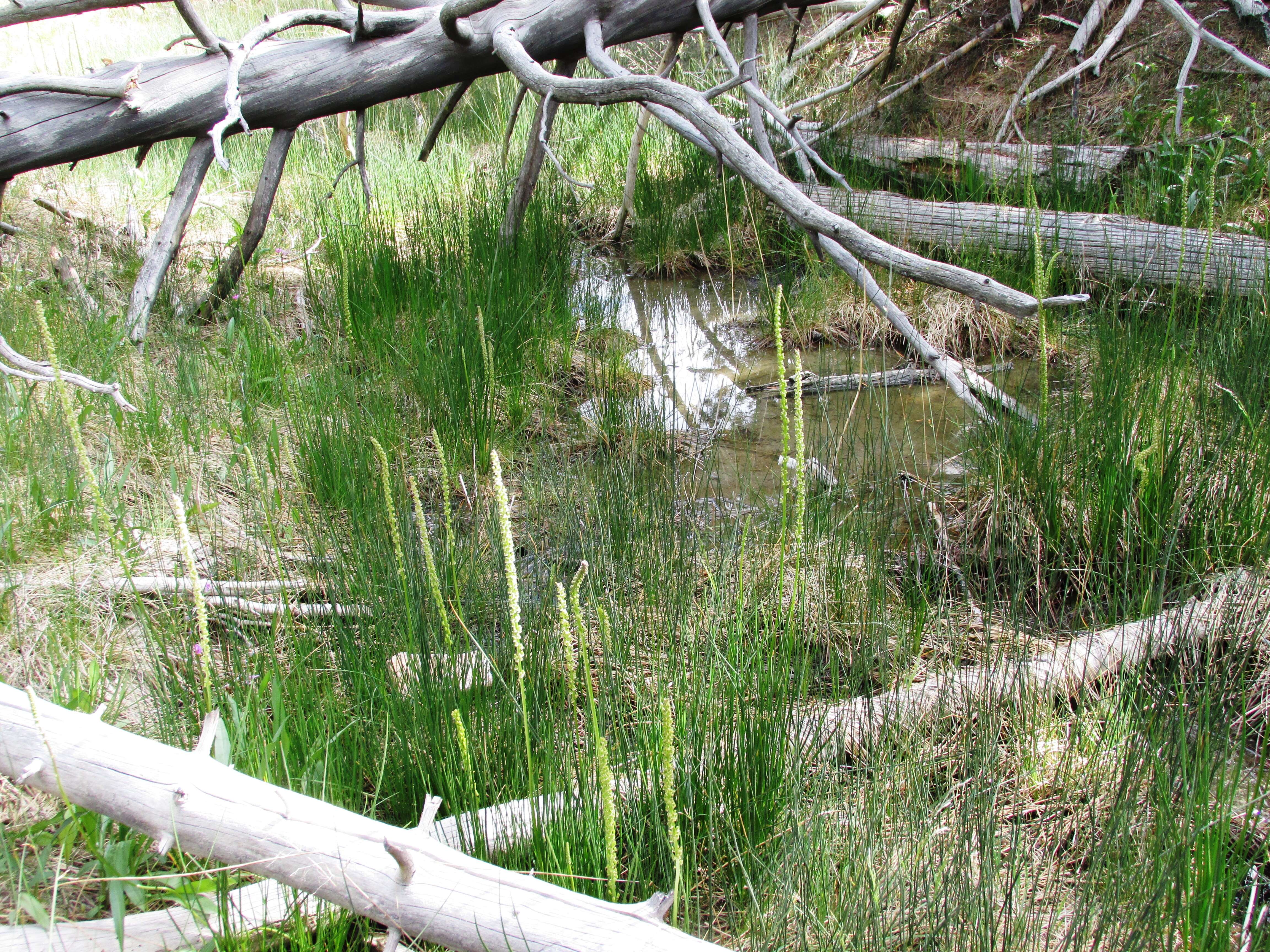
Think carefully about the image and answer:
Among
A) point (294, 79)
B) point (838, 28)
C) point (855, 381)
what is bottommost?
point (855, 381)

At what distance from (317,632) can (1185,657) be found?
2.08 m

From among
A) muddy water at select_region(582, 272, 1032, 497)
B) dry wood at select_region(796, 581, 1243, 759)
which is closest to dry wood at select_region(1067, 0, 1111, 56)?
muddy water at select_region(582, 272, 1032, 497)

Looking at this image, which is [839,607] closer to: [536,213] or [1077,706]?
[1077,706]

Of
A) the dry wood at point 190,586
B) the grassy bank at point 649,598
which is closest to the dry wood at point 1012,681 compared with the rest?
the grassy bank at point 649,598

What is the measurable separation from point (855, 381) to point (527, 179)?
6.68 feet

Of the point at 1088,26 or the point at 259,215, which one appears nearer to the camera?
the point at 259,215

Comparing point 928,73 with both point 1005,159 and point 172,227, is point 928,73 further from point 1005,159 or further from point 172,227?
point 172,227

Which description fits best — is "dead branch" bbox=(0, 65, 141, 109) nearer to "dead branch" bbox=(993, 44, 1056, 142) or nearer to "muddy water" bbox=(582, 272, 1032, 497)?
"muddy water" bbox=(582, 272, 1032, 497)

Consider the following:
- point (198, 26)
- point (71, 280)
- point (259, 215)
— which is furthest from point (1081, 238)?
point (71, 280)

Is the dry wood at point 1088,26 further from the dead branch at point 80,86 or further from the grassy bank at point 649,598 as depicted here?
the dead branch at point 80,86

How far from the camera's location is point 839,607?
2562 millimetres

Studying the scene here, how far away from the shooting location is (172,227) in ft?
12.8

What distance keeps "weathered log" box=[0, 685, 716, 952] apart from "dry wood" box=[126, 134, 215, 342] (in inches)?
114

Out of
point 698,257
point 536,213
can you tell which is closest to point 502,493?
point 536,213
